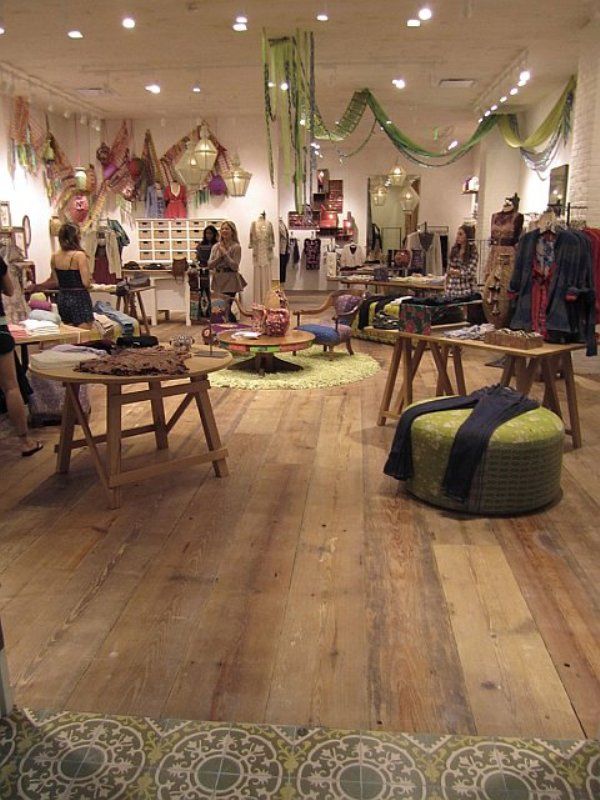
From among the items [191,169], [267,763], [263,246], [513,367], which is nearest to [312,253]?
[263,246]

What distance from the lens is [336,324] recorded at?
25.9 feet

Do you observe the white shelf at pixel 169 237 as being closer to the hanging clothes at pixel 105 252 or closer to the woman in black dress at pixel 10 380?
the hanging clothes at pixel 105 252

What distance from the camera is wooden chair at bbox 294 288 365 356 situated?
25.0 ft

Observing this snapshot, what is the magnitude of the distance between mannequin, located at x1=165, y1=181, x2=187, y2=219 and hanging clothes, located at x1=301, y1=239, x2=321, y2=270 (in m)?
4.31

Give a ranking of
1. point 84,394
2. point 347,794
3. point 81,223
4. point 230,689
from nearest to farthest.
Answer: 1. point 347,794
2. point 230,689
3. point 84,394
4. point 81,223

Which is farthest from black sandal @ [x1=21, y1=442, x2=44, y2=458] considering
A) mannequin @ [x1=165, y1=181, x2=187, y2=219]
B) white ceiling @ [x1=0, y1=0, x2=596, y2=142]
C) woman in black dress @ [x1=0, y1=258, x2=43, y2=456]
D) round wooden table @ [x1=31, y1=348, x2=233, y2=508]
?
mannequin @ [x1=165, y1=181, x2=187, y2=219]

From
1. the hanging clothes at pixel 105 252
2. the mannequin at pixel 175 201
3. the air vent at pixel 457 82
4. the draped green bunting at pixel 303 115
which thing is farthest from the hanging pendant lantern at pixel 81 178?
the air vent at pixel 457 82

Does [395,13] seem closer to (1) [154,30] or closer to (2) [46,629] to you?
(1) [154,30]

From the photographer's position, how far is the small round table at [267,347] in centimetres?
652

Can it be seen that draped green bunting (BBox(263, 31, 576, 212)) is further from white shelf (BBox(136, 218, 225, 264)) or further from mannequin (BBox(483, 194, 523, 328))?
white shelf (BBox(136, 218, 225, 264))

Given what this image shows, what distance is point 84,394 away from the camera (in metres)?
5.18

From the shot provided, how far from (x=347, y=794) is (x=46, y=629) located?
50.4 inches

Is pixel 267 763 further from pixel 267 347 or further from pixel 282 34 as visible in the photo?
pixel 282 34

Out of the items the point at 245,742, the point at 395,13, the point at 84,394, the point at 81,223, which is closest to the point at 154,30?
the point at 395,13
